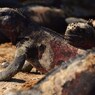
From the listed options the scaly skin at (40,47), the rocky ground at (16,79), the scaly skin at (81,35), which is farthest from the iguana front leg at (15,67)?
the scaly skin at (81,35)

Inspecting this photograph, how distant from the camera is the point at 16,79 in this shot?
682 cm

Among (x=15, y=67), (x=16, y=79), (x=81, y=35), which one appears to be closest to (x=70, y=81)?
(x=81, y=35)

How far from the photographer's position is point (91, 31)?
6441mm

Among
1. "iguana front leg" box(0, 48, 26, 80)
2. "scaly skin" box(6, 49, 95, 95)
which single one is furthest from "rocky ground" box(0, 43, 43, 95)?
"scaly skin" box(6, 49, 95, 95)

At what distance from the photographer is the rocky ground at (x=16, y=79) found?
17.9ft

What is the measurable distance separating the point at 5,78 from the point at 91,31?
5.12 feet

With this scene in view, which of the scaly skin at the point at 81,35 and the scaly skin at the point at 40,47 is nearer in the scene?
the scaly skin at the point at 81,35

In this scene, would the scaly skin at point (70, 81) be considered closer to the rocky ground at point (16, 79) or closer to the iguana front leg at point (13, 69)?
the rocky ground at point (16, 79)

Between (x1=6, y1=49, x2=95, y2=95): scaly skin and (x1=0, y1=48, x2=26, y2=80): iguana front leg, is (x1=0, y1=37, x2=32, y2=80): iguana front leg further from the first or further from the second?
(x1=6, y1=49, x2=95, y2=95): scaly skin

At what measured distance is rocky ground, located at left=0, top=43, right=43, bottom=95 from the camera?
17.9 feet

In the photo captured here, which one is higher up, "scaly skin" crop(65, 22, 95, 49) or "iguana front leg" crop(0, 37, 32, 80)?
"scaly skin" crop(65, 22, 95, 49)

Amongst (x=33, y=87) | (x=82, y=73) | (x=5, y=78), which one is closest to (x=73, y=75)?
(x=82, y=73)

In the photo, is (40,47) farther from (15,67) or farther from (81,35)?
(81,35)

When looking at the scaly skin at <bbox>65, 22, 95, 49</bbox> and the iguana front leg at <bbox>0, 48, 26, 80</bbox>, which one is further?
the iguana front leg at <bbox>0, 48, 26, 80</bbox>
